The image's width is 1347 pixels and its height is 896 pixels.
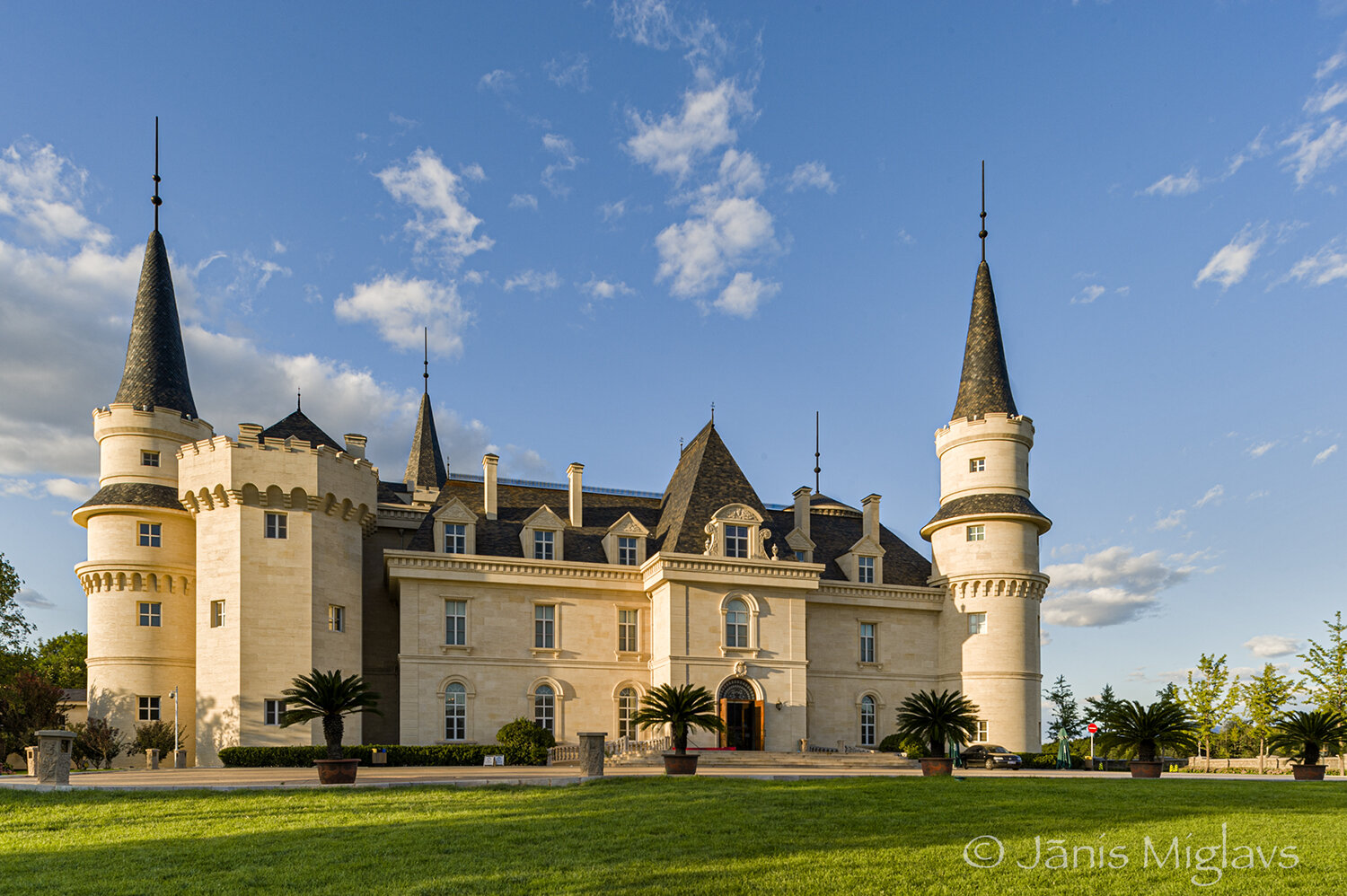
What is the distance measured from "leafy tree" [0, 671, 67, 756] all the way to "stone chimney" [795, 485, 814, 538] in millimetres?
31973

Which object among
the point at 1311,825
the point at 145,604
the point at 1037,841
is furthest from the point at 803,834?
the point at 145,604

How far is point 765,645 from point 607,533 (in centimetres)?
783

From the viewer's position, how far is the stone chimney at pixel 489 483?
3925 centimetres

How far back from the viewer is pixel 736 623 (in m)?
36.8

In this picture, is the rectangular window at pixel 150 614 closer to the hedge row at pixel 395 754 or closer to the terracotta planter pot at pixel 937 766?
the hedge row at pixel 395 754

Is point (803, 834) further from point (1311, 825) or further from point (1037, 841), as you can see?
point (1311, 825)

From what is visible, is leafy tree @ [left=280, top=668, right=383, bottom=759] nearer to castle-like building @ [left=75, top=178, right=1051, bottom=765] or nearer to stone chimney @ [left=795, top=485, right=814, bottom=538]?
castle-like building @ [left=75, top=178, right=1051, bottom=765]

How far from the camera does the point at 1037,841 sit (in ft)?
45.7

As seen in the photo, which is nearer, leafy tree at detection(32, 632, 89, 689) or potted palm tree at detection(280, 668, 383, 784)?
potted palm tree at detection(280, 668, 383, 784)

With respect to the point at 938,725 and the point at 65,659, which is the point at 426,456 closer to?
the point at 65,659

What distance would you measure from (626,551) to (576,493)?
357cm

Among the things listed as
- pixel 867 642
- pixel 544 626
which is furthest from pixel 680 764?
pixel 867 642

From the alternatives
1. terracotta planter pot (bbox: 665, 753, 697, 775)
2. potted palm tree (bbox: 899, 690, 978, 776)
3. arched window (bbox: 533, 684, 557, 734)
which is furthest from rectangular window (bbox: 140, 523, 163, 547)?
potted palm tree (bbox: 899, 690, 978, 776)

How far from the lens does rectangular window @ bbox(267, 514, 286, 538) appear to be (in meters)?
33.0
